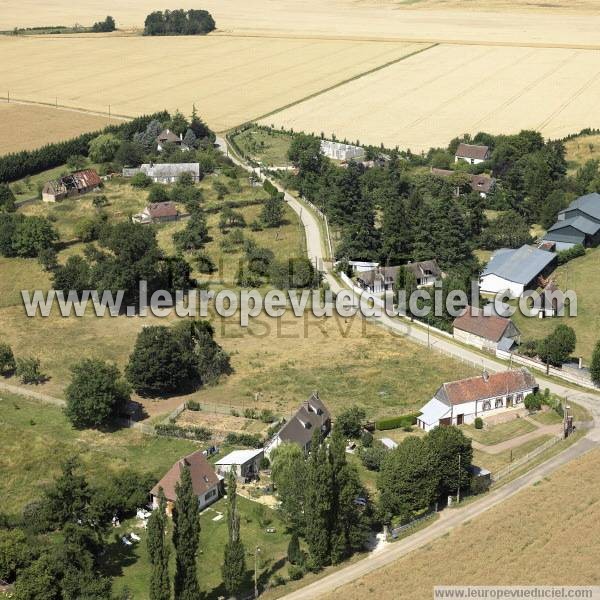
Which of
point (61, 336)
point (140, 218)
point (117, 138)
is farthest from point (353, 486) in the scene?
point (117, 138)

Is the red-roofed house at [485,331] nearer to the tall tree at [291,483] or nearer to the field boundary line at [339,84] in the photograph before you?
the tall tree at [291,483]

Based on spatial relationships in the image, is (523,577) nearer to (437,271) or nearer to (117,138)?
(437,271)

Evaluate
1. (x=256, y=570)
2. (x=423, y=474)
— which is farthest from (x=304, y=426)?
(x=256, y=570)

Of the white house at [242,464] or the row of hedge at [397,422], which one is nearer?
the white house at [242,464]

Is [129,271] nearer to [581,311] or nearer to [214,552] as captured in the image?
[581,311]

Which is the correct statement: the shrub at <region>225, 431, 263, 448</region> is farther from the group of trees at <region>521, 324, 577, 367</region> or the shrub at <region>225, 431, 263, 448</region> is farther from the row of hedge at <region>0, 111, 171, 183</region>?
the row of hedge at <region>0, 111, 171, 183</region>

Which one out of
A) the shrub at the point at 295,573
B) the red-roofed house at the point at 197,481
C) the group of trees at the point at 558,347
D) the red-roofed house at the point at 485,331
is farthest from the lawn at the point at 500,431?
the shrub at the point at 295,573
